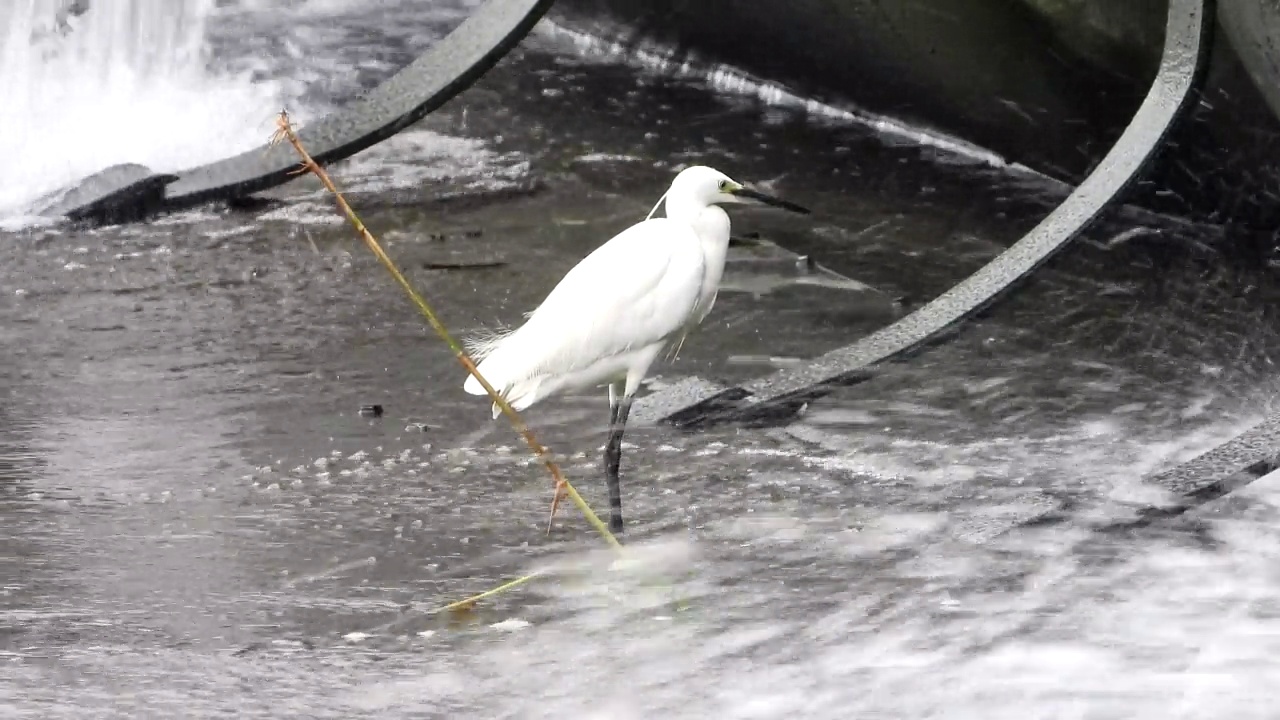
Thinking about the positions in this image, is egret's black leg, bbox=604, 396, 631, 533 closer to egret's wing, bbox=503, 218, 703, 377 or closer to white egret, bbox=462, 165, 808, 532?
white egret, bbox=462, 165, 808, 532

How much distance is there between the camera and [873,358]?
5.36 metres

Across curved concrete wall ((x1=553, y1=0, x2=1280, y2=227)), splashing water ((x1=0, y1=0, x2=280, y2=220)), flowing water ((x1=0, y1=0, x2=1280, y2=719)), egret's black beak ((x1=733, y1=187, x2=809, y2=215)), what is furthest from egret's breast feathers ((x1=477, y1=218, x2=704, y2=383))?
splashing water ((x1=0, y1=0, x2=280, y2=220))

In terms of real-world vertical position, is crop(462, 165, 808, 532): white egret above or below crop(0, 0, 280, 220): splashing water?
above

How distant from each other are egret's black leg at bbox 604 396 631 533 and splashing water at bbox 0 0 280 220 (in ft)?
13.3

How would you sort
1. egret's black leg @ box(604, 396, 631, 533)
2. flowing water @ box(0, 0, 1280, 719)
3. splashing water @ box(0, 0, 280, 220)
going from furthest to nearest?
splashing water @ box(0, 0, 280, 220), egret's black leg @ box(604, 396, 631, 533), flowing water @ box(0, 0, 1280, 719)

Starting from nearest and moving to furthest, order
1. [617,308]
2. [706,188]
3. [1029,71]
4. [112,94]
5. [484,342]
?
[617,308] → [706,188] → [484,342] → [1029,71] → [112,94]

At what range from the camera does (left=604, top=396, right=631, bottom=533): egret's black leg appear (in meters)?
4.61

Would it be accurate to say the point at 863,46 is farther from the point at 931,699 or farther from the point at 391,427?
the point at 931,699

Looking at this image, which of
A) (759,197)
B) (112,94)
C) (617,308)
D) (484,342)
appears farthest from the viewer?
(112,94)

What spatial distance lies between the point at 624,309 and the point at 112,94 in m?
5.41

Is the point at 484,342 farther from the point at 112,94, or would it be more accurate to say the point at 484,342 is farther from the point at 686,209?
the point at 112,94

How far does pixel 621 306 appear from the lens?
4797mm

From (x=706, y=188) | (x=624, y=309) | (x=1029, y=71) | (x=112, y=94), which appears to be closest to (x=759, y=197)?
(x=706, y=188)

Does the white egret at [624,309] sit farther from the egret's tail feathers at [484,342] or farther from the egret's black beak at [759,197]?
the egret's tail feathers at [484,342]
